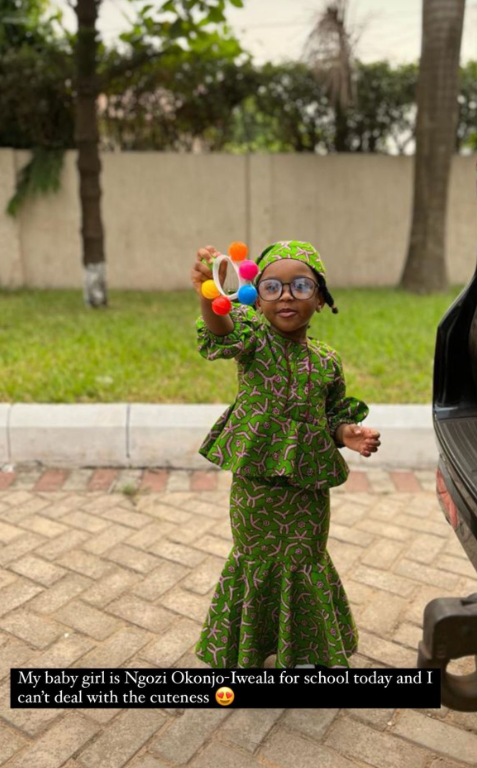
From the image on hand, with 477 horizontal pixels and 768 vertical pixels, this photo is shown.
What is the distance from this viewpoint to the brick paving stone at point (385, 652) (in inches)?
93.9

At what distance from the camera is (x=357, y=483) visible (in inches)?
154

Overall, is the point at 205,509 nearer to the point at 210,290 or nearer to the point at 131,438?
the point at 131,438

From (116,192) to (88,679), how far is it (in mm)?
8737

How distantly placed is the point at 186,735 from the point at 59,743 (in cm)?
37

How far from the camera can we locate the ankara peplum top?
1.98 metres

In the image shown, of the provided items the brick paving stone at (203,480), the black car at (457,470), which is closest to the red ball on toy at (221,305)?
the black car at (457,470)

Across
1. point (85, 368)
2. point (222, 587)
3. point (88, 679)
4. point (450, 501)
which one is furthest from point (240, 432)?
point (85, 368)

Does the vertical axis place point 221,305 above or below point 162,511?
above

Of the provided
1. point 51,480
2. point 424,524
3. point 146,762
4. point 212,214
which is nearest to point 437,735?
point 146,762

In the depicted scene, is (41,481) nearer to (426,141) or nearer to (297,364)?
(297,364)

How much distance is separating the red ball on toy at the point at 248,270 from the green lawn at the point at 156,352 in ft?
A: 8.58

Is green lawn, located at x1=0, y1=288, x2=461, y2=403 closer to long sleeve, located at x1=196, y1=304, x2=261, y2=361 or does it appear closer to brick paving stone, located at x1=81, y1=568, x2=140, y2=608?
brick paving stone, located at x1=81, y1=568, x2=140, y2=608

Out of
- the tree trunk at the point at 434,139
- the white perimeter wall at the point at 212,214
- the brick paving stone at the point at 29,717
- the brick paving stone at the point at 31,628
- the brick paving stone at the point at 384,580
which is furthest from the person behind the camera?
the white perimeter wall at the point at 212,214

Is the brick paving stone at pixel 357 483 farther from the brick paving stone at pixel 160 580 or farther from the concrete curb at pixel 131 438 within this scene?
the brick paving stone at pixel 160 580
